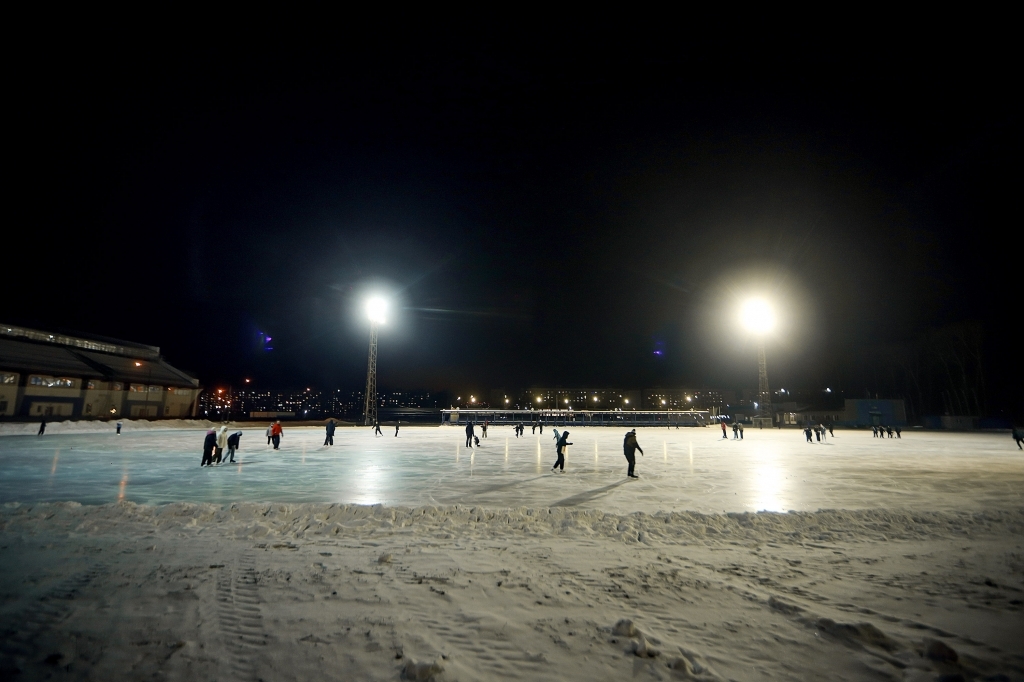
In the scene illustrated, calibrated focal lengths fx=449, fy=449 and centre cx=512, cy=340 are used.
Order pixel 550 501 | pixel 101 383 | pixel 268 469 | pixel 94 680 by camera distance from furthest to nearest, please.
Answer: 1. pixel 101 383
2. pixel 268 469
3. pixel 550 501
4. pixel 94 680

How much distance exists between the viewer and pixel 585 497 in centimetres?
1067

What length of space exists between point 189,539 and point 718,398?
19525cm

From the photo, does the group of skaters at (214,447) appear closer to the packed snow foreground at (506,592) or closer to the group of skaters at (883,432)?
the packed snow foreground at (506,592)

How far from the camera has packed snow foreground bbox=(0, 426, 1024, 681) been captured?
361 cm

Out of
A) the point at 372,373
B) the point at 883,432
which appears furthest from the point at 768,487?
the point at 372,373

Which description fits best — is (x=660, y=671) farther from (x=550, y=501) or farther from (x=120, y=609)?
(x=550, y=501)

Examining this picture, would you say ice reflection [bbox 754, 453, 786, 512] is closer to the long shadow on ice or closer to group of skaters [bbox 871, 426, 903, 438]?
the long shadow on ice

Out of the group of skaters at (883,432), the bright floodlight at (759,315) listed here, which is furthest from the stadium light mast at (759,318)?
the group of skaters at (883,432)

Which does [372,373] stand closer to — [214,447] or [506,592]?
[214,447]

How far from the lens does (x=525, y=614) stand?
14.7 ft

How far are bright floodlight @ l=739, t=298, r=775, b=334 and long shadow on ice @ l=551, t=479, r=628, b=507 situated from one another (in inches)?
1785

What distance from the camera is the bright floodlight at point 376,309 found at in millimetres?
50719

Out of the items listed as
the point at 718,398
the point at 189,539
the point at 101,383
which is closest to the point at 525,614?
the point at 189,539

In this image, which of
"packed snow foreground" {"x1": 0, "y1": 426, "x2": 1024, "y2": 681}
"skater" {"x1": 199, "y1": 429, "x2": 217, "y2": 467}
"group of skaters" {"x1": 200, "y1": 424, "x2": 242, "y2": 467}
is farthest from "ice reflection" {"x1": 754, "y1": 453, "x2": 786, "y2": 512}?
"skater" {"x1": 199, "y1": 429, "x2": 217, "y2": 467}
